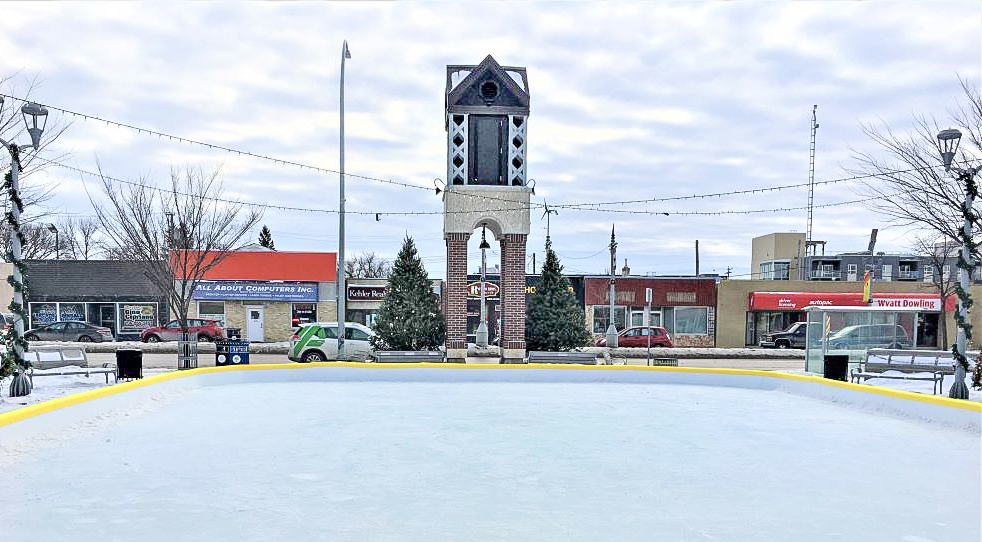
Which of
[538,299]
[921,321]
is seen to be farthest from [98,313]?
[921,321]

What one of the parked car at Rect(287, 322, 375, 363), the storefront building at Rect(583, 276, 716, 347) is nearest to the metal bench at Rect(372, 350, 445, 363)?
the parked car at Rect(287, 322, 375, 363)

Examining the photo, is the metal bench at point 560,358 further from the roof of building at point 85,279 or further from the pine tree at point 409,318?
the roof of building at point 85,279

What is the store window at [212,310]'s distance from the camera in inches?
1200

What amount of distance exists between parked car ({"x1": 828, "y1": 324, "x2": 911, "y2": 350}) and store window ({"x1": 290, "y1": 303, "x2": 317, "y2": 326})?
2294 centimetres

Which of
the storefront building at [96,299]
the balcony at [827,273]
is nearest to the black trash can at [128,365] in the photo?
the storefront building at [96,299]

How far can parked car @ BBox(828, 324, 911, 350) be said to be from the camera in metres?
17.8

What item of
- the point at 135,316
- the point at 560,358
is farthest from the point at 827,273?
the point at 135,316

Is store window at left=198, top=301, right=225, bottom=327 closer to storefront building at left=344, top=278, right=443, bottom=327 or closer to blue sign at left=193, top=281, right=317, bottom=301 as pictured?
blue sign at left=193, top=281, right=317, bottom=301

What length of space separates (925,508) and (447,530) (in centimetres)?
503

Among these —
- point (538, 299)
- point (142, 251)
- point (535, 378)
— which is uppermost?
point (142, 251)

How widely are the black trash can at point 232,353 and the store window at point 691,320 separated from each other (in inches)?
943

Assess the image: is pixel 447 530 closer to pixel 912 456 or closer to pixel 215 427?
pixel 215 427

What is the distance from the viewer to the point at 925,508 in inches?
252

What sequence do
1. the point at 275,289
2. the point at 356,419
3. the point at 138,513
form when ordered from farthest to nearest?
the point at 275,289, the point at 356,419, the point at 138,513
